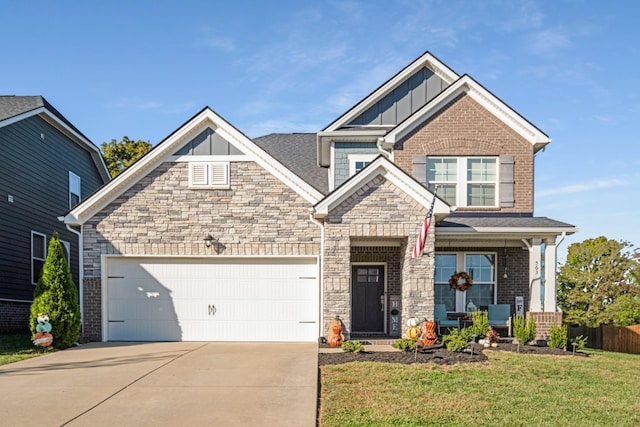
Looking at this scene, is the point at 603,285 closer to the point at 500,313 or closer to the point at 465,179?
the point at 500,313

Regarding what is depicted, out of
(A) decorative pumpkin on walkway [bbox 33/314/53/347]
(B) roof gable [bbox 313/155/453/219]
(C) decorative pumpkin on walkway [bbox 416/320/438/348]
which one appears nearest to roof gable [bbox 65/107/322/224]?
(B) roof gable [bbox 313/155/453/219]

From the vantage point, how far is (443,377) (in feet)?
27.5

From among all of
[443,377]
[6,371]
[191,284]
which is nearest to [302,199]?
[191,284]

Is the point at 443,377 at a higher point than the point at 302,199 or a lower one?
lower

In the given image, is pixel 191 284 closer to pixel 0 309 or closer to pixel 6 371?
pixel 6 371

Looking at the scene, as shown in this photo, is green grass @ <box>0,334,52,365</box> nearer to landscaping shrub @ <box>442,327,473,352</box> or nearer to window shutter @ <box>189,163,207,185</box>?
window shutter @ <box>189,163,207,185</box>

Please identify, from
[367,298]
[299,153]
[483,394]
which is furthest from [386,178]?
[299,153]

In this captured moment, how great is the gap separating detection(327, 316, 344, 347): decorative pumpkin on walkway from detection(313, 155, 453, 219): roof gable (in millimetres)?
2450

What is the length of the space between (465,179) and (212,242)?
22.3 ft

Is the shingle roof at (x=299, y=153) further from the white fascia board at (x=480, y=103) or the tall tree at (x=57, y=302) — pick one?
the tall tree at (x=57, y=302)

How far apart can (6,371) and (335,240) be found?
6754 millimetres

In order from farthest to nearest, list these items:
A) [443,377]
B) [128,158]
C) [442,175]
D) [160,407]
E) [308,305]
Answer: [128,158] → [442,175] → [308,305] → [443,377] → [160,407]

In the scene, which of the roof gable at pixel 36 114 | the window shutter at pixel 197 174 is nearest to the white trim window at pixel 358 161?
the window shutter at pixel 197 174

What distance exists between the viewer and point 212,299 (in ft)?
42.1
